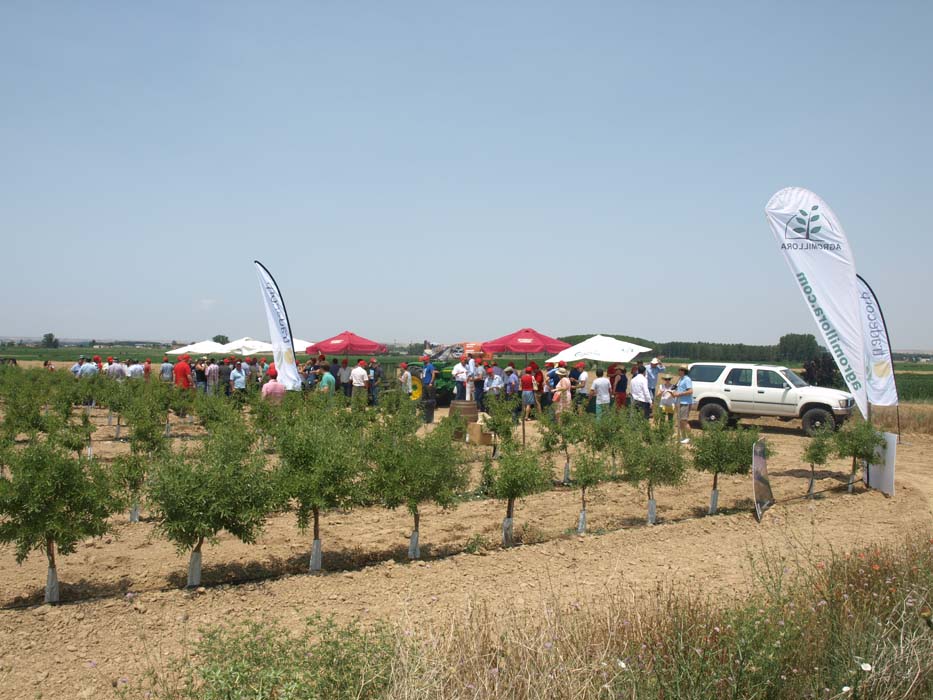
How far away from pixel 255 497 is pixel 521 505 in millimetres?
4685

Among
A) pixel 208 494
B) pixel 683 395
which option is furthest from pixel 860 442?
pixel 208 494

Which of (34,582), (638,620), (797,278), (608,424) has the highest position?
(797,278)

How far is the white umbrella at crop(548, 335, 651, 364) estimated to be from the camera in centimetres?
2020

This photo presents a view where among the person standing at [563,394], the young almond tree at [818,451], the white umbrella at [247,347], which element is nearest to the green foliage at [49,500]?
the young almond tree at [818,451]

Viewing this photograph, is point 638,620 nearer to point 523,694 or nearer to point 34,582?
point 523,694

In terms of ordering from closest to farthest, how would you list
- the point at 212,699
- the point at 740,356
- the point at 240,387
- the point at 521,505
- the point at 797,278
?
1. the point at 212,699
2. the point at 521,505
3. the point at 797,278
4. the point at 240,387
5. the point at 740,356

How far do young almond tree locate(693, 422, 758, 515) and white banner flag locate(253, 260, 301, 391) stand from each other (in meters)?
8.23

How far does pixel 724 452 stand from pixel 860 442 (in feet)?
8.76

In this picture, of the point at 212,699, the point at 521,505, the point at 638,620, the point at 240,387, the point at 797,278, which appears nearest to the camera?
the point at 212,699

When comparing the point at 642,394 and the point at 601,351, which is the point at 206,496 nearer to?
the point at 642,394

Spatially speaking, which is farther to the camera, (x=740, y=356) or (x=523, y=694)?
(x=740, y=356)

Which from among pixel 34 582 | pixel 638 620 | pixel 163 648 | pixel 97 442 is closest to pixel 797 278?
pixel 638 620

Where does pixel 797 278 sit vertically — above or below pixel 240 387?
above

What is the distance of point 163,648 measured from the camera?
212 inches
